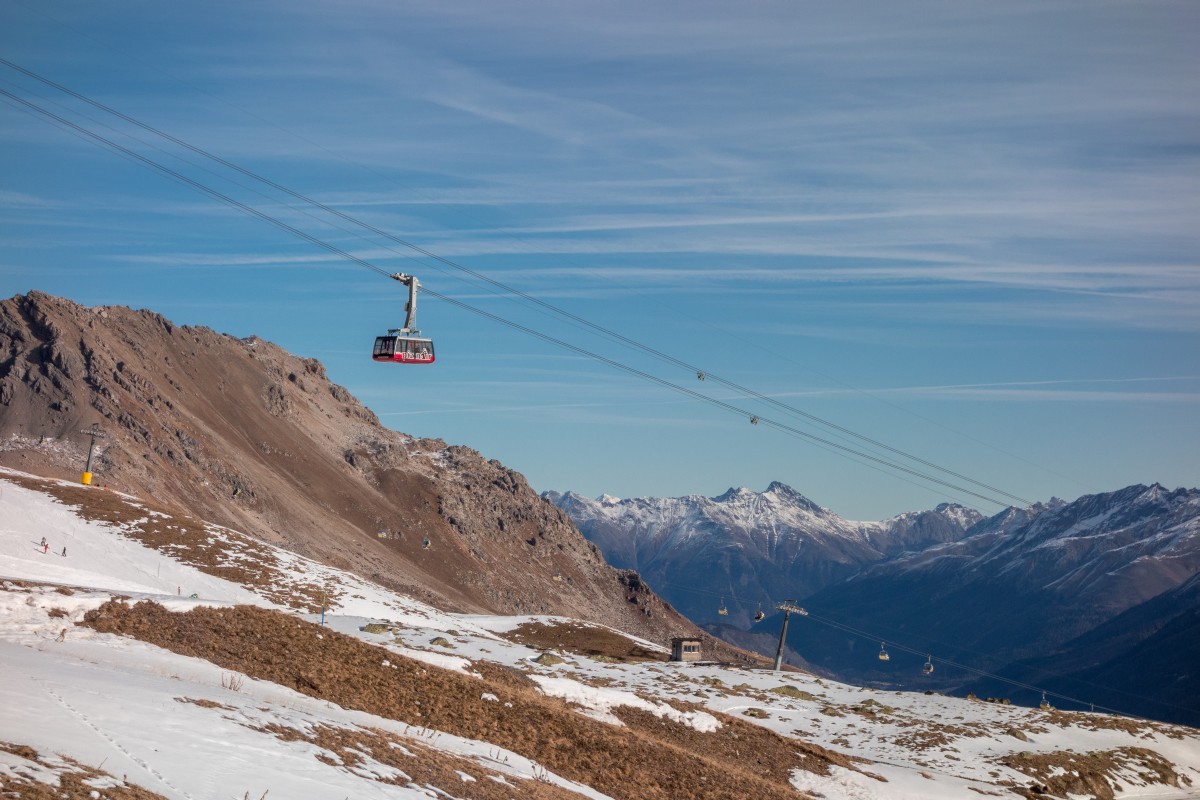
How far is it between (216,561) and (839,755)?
5508 centimetres

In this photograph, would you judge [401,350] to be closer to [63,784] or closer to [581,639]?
[63,784]

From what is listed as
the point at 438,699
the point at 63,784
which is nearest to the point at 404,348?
the point at 438,699

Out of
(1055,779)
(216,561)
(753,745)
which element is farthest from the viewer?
(216,561)

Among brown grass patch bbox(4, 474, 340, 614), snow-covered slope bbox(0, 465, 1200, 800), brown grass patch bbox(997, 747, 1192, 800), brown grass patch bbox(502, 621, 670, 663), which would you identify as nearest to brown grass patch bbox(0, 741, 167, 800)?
snow-covered slope bbox(0, 465, 1200, 800)

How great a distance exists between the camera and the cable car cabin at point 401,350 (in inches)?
1988

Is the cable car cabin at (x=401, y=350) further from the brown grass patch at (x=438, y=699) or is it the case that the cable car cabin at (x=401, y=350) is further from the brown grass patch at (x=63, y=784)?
the brown grass patch at (x=63, y=784)

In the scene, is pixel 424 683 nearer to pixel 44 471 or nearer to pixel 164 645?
pixel 164 645

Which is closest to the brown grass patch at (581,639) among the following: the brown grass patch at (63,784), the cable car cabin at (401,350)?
the cable car cabin at (401,350)

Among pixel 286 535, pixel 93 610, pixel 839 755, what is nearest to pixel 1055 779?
pixel 839 755

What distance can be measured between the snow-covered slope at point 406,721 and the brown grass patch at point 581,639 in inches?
1467

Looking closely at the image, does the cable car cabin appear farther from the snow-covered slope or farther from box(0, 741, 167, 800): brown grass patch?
box(0, 741, 167, 800): brown grass patch

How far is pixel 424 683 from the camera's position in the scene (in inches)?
1438

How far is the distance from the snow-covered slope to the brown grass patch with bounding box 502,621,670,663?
3726cm

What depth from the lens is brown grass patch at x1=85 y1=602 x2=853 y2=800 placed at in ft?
108
